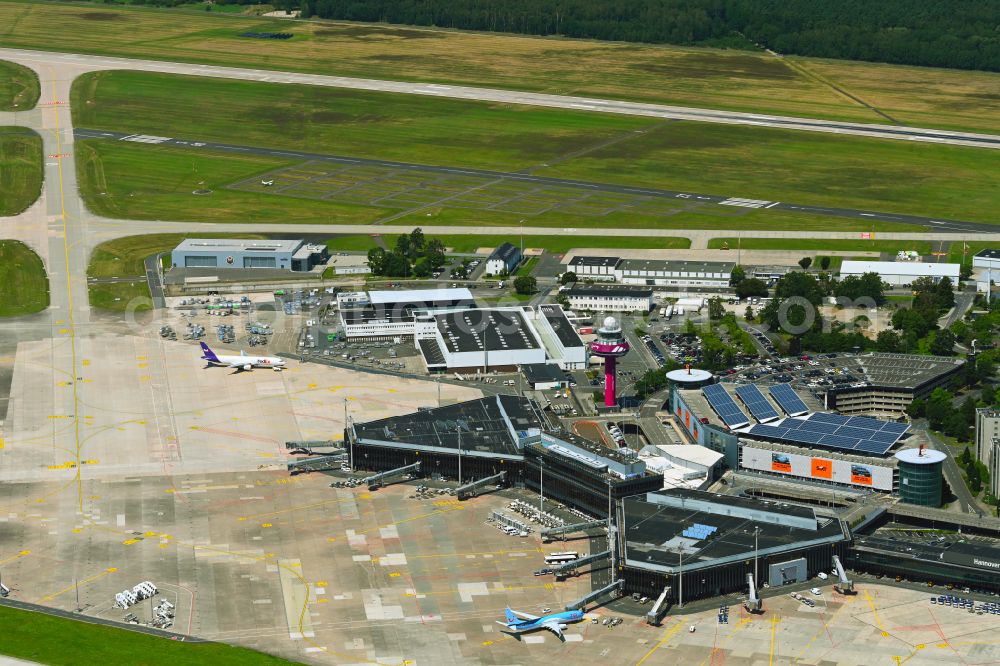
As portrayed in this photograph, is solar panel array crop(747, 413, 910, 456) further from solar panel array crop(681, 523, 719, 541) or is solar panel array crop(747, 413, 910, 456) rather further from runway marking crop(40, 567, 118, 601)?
runway marking crop(40, 567, 118, 601)

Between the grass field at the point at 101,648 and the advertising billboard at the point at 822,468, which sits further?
the advertising billboard at the point at 822,468

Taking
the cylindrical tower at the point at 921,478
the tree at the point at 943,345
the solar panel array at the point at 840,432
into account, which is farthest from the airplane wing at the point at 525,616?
the tree at the point at 943,345

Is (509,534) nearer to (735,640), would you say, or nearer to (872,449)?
(735,640)

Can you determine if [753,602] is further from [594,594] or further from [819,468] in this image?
[819,468]

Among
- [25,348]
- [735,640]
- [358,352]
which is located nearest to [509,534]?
[735,640]

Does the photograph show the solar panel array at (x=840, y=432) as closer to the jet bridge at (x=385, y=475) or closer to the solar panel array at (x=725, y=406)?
the solar panel array at (x=725, y=406)

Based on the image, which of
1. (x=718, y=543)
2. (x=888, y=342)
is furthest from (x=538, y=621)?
(x=888, y=342)
